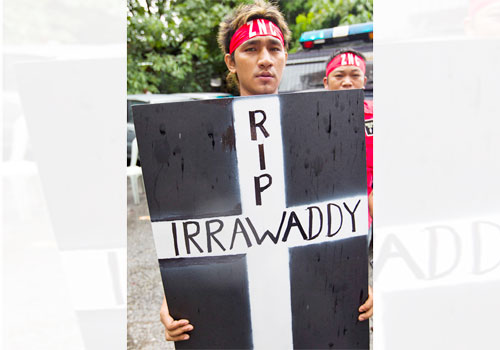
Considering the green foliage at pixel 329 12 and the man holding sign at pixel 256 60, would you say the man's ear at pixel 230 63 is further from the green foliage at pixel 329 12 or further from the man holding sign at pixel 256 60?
the green foliage at pixel 329 12

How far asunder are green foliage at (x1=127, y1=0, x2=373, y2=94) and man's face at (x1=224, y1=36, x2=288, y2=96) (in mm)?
3196

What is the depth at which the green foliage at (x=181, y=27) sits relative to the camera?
175 inches

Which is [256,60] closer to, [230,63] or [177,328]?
[230,63]

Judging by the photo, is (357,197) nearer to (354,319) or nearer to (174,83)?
(354,319)

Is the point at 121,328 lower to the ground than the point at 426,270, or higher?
lower

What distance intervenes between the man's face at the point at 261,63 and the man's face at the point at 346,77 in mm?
1004

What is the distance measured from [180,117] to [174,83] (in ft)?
17.4

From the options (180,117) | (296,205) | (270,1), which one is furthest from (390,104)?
(270,1)

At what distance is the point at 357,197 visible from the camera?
44.0 inches

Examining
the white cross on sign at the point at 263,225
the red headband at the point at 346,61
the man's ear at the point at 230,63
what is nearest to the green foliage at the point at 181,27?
the red headband at the point at 346,61

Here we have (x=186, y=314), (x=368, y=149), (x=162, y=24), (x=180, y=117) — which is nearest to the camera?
(x=180, y=117)

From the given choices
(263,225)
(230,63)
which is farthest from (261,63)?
(263,225)

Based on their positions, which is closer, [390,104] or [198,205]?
[390,104]

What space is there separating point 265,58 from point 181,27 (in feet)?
12.8
